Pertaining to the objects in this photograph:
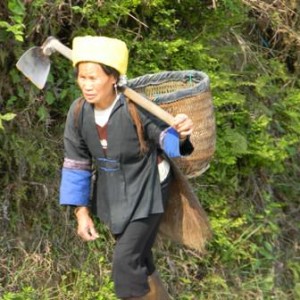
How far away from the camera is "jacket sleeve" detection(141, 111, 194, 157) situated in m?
3.83

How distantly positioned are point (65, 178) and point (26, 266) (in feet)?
3.10

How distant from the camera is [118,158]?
13.0ft

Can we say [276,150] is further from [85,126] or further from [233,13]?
[85,126]

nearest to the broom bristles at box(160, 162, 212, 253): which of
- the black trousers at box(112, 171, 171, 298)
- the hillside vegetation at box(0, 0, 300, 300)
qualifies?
the black trousers at box(112, 171, 171, 298)

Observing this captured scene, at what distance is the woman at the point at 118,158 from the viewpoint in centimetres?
381

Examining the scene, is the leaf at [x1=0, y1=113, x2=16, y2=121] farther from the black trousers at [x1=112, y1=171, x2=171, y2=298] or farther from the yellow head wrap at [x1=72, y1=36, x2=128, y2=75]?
the black trousers at [x1=112, y1=171, x2=171, y2=298]

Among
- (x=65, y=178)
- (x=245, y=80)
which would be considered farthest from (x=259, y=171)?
(x=65, y=178)

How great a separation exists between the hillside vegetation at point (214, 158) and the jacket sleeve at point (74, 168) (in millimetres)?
604

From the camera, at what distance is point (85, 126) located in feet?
13.1

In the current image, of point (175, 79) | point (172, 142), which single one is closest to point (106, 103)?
point (172, 142)

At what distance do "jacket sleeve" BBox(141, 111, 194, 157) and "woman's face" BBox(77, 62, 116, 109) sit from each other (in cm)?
23

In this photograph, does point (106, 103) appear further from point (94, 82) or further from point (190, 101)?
point (190, 101)

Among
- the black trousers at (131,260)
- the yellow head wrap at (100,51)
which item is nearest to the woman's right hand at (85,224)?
the black trousers at (131,260)

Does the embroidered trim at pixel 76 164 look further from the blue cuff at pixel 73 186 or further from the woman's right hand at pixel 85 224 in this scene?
the woman's right hand at pixel 85 224
